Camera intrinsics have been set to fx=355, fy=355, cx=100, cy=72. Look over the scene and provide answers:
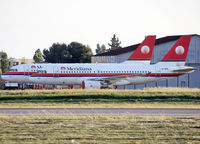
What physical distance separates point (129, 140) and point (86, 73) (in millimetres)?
32328

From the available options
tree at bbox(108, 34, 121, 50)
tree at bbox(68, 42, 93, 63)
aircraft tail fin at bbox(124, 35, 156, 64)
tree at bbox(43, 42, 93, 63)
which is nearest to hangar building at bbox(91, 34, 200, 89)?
aircraft tail fin at bbox(124, 35, 156, 64)

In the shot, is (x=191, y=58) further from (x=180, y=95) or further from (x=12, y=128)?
(x=12, y=128)

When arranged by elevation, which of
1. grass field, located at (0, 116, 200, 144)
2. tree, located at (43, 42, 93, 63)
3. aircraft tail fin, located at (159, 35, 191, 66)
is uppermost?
tree, located at (43, 42, 93, 63)

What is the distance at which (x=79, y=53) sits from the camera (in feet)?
344

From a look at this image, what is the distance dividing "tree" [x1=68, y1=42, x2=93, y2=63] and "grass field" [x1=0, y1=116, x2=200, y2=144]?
8360cm

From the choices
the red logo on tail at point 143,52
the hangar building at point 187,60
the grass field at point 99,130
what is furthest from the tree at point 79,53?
the grass field at point 99,130

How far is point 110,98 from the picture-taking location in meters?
34.3

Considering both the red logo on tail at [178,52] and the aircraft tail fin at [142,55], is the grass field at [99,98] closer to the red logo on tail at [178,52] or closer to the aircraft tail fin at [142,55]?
the red logo on tail at [178,52]

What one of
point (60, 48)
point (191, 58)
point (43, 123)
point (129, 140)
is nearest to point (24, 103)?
point (43, 123)

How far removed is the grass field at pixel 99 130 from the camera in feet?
48.7

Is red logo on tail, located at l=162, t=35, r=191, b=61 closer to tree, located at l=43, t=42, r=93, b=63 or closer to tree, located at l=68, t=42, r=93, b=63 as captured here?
tree, located at l=43, t=42, r=93, b=63

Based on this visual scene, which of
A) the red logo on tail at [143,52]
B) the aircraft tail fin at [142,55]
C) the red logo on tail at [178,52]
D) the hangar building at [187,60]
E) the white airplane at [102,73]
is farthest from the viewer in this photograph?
the hangar building at [187,60]

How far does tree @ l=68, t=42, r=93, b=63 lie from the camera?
103637 millimetres

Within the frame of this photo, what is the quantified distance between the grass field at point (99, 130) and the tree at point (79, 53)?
83.6 meters
